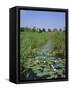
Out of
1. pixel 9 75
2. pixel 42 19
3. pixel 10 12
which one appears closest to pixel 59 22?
pixel 42 19

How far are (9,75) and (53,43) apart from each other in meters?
0.69

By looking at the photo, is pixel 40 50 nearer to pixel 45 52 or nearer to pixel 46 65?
pixel 45 52

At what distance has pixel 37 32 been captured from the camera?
418 cm

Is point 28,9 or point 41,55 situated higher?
point 28,9

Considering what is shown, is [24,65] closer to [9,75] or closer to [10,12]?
[9,75]

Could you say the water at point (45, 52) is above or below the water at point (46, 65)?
above

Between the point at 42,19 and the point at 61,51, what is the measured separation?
1.56ft

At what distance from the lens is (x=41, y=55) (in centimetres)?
421

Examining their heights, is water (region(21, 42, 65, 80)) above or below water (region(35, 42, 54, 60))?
below

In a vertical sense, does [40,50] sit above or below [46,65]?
above

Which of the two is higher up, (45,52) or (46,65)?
(45,52)

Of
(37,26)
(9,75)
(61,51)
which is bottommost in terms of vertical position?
(9,75)

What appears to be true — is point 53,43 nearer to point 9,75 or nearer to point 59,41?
point 59,41

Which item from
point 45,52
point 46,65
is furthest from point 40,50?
point 46,65
